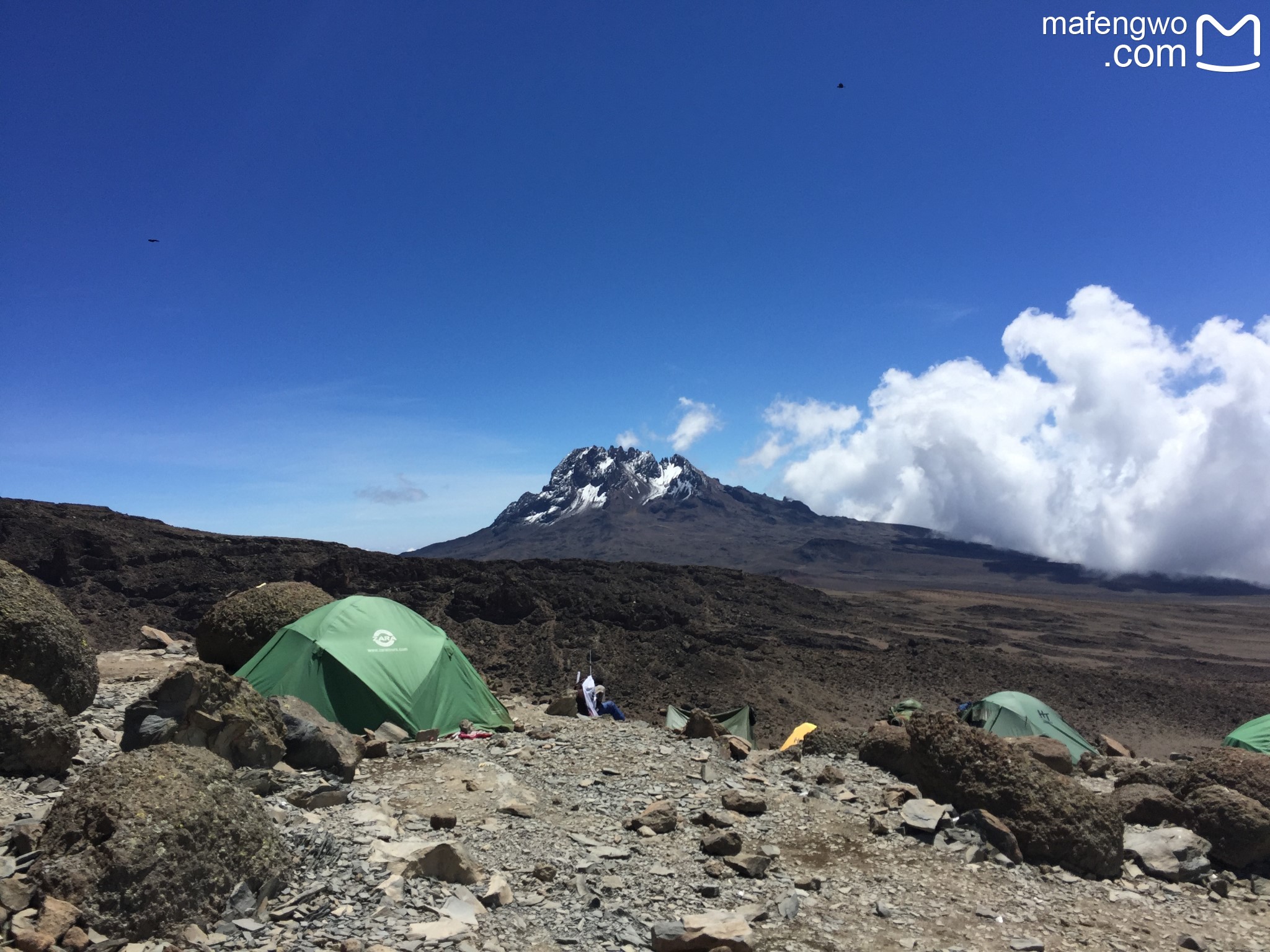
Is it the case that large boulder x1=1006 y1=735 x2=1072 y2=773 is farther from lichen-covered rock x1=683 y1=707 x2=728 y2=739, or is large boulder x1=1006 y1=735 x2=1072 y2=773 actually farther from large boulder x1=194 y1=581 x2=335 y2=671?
large boulder x1=194 y1=581 x2=335 y2=671

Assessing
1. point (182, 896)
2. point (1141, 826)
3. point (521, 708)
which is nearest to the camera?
point (182, 896)

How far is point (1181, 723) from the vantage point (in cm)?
2973

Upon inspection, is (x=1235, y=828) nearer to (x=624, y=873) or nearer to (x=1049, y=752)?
(x=1049, y=752)

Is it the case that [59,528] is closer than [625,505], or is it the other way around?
[59,528]

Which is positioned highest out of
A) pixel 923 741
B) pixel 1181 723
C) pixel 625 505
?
pixel 625 505

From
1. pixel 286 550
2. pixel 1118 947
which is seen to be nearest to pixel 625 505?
pixel 286 550

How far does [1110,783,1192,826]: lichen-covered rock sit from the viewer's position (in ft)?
27.3

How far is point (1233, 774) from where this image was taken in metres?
8.91

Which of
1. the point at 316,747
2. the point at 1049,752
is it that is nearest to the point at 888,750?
the point at 1049,752

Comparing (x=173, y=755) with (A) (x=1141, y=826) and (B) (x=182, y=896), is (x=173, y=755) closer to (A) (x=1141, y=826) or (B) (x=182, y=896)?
(B) (x=182, y=896)

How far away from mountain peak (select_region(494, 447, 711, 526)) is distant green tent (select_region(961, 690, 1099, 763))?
135m

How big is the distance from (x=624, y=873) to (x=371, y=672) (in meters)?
5.89

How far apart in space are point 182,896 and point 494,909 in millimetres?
1945

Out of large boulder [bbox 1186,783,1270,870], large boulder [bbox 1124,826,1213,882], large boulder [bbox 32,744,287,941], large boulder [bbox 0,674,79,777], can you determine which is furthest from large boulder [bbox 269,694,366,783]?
large boulder [bbox 1186,783,1270,870]
